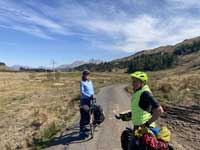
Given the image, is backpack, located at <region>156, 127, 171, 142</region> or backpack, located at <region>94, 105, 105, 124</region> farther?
backpack, located at <region>94, 105, 105, 124</region>

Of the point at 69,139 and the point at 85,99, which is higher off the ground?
the point at 85,99

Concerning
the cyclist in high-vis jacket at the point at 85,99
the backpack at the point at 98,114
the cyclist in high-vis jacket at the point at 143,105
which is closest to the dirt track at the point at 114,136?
the backpack at the point at 98,114

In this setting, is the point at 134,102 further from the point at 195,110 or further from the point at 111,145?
the point at 195,110

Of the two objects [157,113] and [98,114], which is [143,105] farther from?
[98,114]

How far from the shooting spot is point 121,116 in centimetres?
702

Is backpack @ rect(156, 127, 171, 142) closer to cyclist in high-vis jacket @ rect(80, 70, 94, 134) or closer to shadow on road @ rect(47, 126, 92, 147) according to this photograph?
Result: shadow on road @ rect(47, 126, 92, 147)

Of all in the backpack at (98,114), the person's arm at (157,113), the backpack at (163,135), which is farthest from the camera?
the backpack at (98,114)

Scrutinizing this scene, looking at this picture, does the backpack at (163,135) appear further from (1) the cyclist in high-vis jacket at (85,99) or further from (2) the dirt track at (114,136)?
(1) the cyclist in high-vis jacket at (85,99)

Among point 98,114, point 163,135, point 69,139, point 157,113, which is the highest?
point 157,113

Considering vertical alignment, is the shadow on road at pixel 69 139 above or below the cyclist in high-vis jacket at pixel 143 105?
below

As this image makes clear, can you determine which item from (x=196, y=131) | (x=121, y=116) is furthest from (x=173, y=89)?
(x=121, y=116)

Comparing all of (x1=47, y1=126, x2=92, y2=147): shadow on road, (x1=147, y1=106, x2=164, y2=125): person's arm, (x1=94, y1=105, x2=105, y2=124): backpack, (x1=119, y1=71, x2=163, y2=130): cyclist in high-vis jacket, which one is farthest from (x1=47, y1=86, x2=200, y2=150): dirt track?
(x1=147, y1=106, x2=164, y2=125): person's arm

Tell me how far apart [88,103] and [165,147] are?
6878mm

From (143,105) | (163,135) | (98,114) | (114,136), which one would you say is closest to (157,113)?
(143,105)
